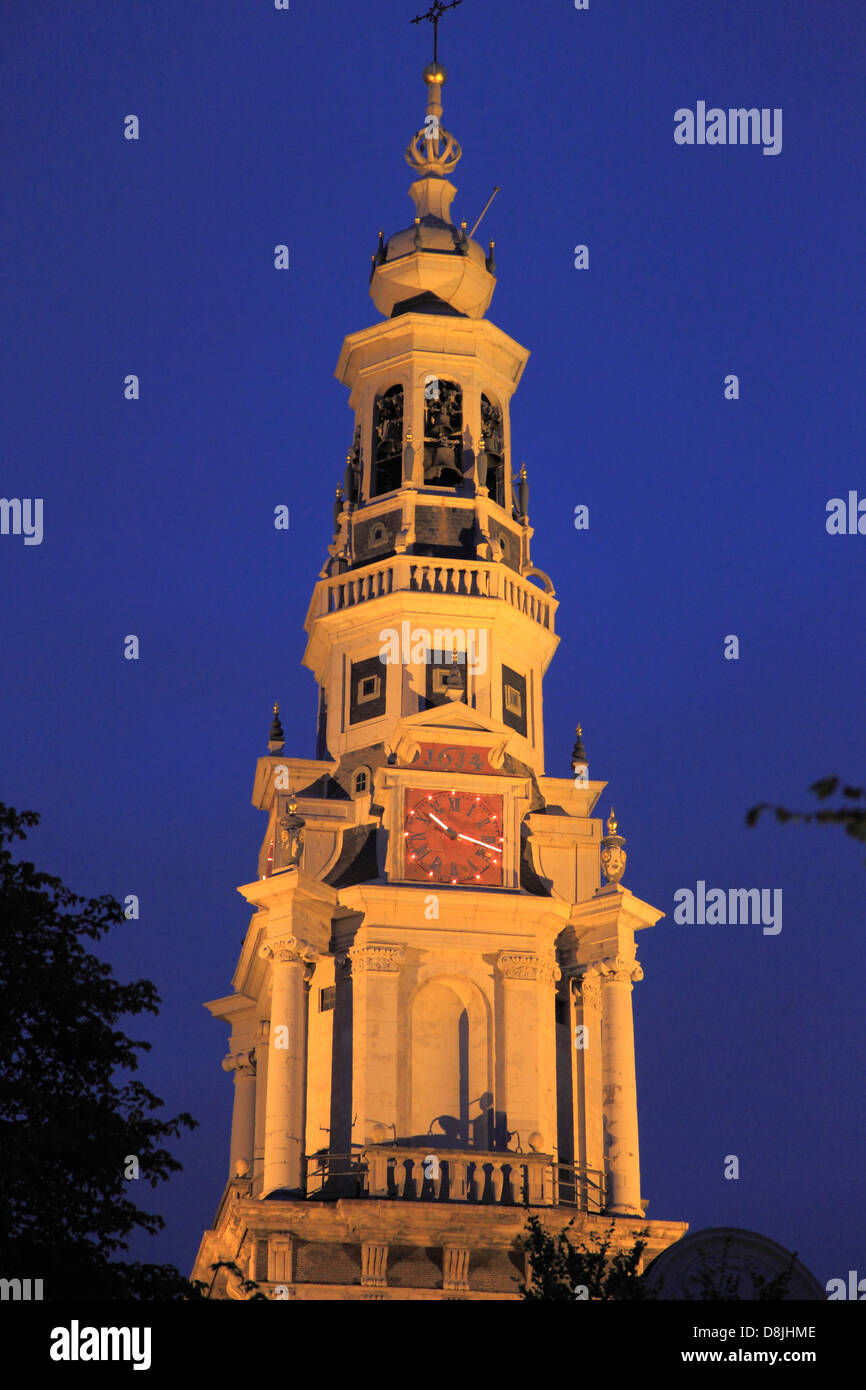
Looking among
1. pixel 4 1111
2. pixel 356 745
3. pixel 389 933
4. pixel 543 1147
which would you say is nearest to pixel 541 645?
pixel 356 745

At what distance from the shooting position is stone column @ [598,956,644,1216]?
61.7 meters

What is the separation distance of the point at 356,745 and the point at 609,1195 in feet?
50.4

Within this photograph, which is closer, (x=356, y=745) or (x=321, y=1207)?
(x=321, y=1207)

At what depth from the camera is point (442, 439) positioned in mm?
73000

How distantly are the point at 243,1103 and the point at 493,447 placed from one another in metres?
22.2

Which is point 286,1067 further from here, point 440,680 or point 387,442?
point 387,442

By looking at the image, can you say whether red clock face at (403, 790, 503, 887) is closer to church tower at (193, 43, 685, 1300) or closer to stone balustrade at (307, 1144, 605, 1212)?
Result: church tower at (193, 43, 685, 1300)

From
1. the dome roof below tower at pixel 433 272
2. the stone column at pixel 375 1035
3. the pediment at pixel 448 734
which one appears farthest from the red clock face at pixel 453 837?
the dome roof below tower at pixel 433 272

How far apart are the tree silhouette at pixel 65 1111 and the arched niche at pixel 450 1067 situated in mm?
21459

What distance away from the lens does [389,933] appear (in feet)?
208

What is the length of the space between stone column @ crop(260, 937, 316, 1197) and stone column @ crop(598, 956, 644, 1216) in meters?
8.34

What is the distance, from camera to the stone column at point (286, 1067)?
60.2 m
